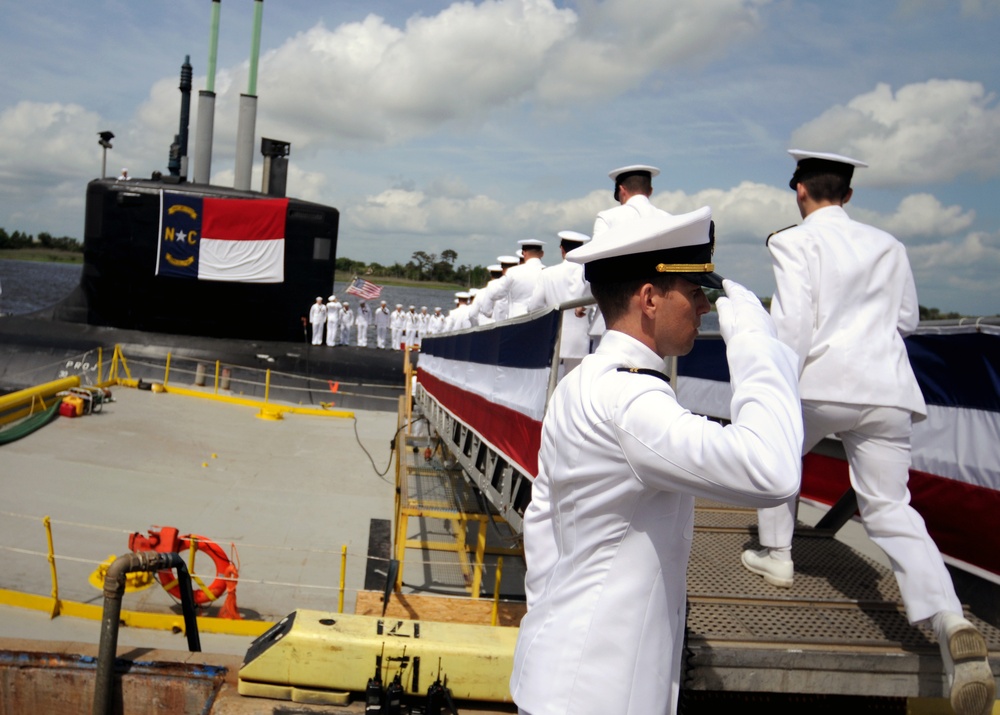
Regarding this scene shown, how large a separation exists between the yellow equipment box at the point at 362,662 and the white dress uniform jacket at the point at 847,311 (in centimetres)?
201

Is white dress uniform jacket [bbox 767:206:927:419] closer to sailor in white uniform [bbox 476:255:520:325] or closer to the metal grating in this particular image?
the metal grating

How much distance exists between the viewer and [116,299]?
2120 cm

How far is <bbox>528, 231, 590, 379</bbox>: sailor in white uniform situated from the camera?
5930mm

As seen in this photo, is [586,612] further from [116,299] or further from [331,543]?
[116,299]

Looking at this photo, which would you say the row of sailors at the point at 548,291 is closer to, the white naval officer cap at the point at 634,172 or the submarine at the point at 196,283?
the white naval officer cap at the point at 634,172

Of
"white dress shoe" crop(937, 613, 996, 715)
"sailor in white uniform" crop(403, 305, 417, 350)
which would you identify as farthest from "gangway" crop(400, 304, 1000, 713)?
"sailor in white uniform" crop(403, 305, 417, 350)

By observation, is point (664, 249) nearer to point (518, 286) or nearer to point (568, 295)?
point (568, 295)

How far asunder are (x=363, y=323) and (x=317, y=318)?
272 inches

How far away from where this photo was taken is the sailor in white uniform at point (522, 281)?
373 inches

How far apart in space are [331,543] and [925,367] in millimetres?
8045

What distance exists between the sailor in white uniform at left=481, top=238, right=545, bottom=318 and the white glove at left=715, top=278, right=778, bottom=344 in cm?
741

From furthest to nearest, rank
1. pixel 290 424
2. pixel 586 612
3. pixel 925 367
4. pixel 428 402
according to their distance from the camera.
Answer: pixel 290 424
pixel 428 402
pixel 925 367
pixel 586 612

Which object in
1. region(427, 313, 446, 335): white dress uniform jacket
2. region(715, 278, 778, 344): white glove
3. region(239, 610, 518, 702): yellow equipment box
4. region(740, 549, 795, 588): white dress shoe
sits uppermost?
region(427, 313, 446, 335): white dress uniform jacket

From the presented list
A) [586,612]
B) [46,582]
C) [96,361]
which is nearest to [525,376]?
[586,612]
